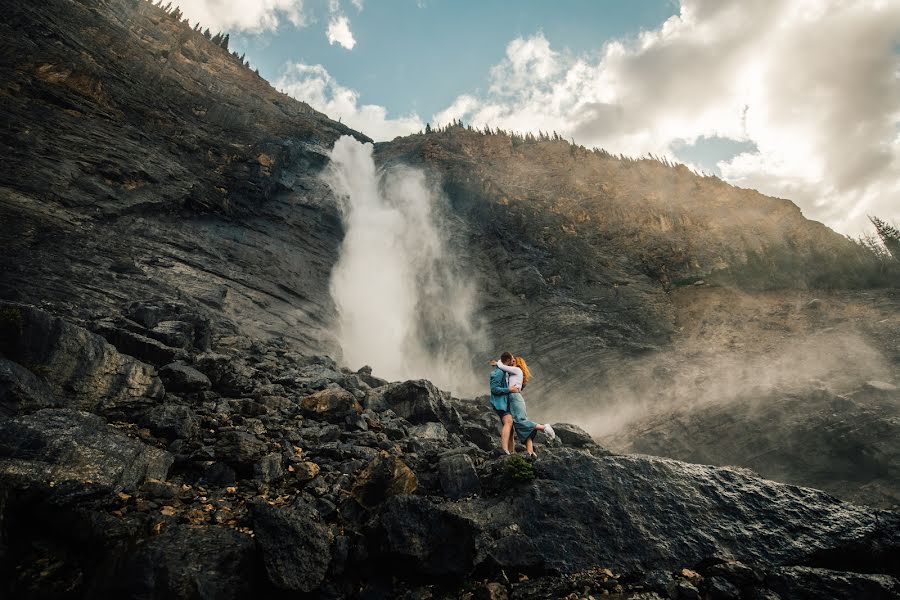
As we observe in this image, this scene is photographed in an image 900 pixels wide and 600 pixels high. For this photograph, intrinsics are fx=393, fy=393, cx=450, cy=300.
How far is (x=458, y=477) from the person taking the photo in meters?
6.70

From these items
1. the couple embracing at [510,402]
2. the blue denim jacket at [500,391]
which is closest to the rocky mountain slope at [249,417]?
the couple embracing at [510,402]

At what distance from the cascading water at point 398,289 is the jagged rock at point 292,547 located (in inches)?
650

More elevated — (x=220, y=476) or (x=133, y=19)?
(x=133, y=19)

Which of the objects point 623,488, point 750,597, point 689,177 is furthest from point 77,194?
point 689,177

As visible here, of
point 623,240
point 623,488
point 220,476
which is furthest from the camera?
point 623,240

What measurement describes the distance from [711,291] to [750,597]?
28.3 meters

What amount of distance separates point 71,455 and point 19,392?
173 cm

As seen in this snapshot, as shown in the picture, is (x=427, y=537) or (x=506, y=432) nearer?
(x=427, y=537)

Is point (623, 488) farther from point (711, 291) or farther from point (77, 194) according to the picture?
point (711, 291)

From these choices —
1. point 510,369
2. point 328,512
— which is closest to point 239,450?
point 328,512

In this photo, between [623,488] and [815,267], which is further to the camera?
[815,267]

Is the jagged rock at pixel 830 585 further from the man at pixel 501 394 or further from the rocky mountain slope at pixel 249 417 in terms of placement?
the man at pixel 501 394

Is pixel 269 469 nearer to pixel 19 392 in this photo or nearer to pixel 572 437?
pixel 19 392

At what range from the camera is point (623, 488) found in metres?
6.41
